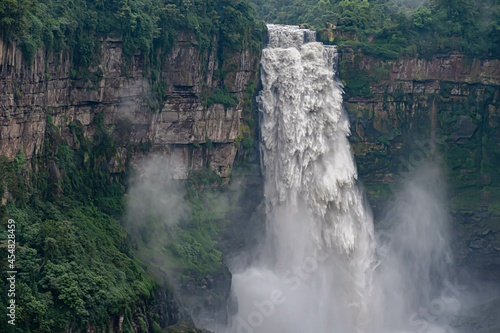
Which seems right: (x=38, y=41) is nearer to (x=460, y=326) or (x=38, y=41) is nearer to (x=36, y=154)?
(x=36, y=154)

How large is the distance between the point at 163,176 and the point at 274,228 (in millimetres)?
7816

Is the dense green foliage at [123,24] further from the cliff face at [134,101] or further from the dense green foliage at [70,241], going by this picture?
the dense green foliage at [70,241]

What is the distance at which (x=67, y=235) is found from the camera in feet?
118

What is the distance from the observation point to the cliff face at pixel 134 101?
3697 cm

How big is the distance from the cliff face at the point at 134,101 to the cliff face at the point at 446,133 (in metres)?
9.18

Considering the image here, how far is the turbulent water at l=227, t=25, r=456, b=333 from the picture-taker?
49062 millimetres

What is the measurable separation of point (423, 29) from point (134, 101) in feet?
67.5

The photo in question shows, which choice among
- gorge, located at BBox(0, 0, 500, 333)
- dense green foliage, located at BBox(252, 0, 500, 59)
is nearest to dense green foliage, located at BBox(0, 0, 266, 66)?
gorge, located at BBox(0, 0, 500, 333)

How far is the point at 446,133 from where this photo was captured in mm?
54469

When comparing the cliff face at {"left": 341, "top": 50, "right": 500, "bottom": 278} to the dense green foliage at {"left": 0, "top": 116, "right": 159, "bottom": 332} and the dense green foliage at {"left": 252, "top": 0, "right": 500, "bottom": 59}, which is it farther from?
the dense green foliage at {"left": 0, "top": 116, "right": 159, "bottom": 332}

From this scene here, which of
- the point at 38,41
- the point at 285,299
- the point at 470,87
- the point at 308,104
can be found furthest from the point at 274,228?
the point at 38,41

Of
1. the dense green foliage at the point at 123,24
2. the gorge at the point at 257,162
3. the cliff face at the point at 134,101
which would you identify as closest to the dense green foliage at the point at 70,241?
the gorge at the point at 257,162

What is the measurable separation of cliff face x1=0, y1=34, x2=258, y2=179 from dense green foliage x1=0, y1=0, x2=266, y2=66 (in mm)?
614

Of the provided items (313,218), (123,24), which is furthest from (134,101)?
(313,218)
